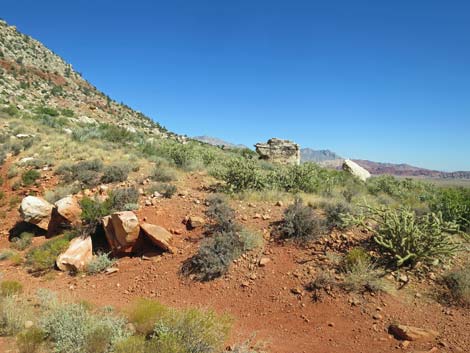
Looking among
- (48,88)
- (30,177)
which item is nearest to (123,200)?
(30,177)

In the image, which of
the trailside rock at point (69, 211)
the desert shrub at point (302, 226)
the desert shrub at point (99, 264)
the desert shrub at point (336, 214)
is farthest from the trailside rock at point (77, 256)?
the desert shrub at point (336, 214)

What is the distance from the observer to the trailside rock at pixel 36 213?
8484 mm

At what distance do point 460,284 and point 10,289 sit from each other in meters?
7.83

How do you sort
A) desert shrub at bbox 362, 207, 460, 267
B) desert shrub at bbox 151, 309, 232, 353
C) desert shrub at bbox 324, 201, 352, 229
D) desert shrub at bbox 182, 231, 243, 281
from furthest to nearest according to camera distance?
desert shrub at bbox 324, 201, 352, 229 → desert shrub at bbox 182, 231, 243, 281 → desert shrub at bbox 362, 207, 460, 267 → desert shrub at bbox 151, 309, 232, 353

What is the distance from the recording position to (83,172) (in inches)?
418

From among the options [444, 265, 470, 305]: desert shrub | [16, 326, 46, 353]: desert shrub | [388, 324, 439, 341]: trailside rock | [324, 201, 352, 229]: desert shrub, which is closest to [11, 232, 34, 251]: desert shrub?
[16, 326, 46, 353]: desert shrub

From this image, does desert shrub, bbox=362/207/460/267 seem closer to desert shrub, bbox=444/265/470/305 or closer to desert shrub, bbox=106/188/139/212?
desert shrub, bbox=444/265/470/305

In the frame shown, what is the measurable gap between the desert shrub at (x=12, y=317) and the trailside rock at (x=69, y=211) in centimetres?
360

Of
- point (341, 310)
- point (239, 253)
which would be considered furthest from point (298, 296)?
point (239, 253)

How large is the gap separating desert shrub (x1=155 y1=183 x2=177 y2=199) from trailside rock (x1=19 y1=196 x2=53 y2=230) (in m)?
3.16

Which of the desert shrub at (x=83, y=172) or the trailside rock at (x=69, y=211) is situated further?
the desert shrub at (x=83, y=172)

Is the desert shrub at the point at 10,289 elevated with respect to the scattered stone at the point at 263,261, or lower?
lower

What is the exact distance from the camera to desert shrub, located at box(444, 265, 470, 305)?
479cm

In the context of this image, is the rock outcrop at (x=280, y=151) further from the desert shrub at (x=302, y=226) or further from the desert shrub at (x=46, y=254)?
the desert shrub at (x=46, y=254)
